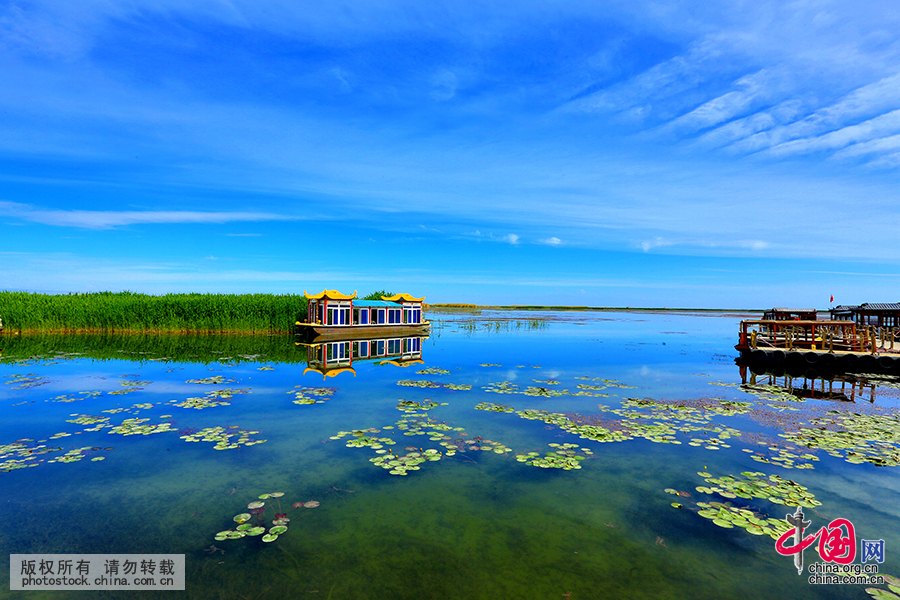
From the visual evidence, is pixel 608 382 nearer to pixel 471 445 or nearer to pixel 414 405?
pixel 414 405

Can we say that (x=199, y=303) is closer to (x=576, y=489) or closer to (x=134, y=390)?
(x=134, y=390)

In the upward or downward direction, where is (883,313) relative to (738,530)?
upward

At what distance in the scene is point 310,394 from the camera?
41.8 feet

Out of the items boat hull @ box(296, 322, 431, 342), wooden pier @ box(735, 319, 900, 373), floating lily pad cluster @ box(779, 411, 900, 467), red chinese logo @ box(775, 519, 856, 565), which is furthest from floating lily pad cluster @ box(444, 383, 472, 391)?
wooden pier @ box(735, 319, 900, 373)

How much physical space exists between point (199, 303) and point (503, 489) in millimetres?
34043

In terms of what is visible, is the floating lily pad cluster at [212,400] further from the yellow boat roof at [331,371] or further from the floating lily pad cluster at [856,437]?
the floating lily pad cluster at [856,437]

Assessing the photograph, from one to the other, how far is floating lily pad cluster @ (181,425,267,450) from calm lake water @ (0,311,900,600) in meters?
0.06

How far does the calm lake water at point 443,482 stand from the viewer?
438 centimetres

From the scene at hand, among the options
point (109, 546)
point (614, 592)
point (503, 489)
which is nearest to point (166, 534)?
point (109, 546)

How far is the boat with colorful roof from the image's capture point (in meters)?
30.0

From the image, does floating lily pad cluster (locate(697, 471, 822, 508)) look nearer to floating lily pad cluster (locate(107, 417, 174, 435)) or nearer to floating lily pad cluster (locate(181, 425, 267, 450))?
floating lily pad cluster (locate(181, 425, 267, 450))

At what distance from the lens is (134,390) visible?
1288 centimetres

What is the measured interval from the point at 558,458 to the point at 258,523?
492 centimetres

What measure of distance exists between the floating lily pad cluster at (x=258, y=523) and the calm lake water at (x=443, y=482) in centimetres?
8
